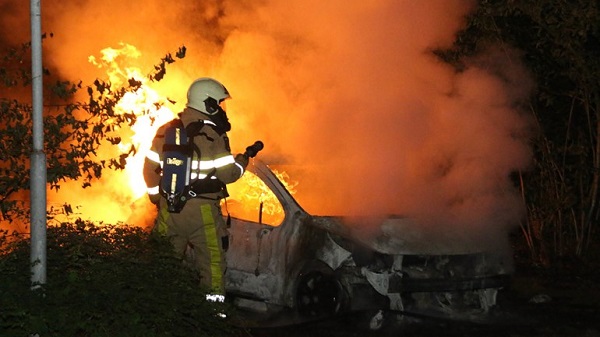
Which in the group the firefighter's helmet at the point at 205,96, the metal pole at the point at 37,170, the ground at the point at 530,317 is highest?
the firefighter's helmet at the point at 205,96

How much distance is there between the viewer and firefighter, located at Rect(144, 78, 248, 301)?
720 centimetres

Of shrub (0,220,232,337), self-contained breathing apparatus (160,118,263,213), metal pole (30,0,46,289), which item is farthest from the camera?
self-contained breathing apparatus (160,118,263,213)

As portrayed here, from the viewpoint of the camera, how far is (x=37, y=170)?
5.66 metres

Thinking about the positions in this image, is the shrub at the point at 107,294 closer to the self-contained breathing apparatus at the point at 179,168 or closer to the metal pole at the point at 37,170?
the metal pole at the point at 37,170

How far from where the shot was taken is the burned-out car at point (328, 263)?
8.56 metres

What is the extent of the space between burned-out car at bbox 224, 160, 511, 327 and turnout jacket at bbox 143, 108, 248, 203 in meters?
1.48

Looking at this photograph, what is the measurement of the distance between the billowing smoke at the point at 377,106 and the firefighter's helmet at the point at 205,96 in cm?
213

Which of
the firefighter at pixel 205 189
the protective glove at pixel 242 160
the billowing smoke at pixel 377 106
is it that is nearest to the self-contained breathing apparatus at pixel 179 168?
the firefighter at pixel 205 189

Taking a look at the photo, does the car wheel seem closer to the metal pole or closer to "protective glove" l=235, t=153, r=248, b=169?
"protective glove" l=235, t=153, r=248, b=169

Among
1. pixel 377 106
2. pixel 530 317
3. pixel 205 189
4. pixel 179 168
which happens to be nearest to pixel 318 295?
pixel 205 189

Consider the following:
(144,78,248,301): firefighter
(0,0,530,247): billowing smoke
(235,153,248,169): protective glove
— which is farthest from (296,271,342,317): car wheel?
(235,153,248,169): protective glove

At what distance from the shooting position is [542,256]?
40.7 feet

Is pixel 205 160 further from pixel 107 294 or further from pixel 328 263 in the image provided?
pixel 328 263

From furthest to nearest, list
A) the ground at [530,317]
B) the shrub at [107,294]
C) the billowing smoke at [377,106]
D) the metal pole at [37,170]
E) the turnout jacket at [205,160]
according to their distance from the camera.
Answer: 1. the billowing smoke at [377,106]
2. the ground at [530,317]
3. the turnout jacket at [205,160]
4. the metal pole at [37,170]
5. the shrub at [107,294]
